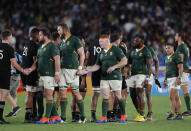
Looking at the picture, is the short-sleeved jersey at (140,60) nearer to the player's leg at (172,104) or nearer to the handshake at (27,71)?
the player's leg at (172,104)

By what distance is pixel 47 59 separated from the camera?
9812 mm

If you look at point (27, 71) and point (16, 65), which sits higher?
point (16, 65)

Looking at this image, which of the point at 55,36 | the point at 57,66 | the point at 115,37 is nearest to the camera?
the point at 57,66

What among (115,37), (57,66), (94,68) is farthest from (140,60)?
(57,66)

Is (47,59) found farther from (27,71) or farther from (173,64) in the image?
(173,64)

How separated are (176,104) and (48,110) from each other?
12.5ft

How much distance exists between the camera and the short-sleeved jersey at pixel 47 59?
9781 mm

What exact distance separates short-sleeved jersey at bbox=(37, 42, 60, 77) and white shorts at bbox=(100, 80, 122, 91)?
1.27 metres

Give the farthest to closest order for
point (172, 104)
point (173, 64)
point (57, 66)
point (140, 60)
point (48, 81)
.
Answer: point (173, 64) → point (172, 104) → point (140, 60) → point (48, 81) → point (57, 66)

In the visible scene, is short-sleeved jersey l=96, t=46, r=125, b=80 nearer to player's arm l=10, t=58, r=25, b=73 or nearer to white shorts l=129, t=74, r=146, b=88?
white shorts l=129, t=74, r=146, b=88

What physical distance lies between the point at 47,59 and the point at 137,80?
2.53 meters

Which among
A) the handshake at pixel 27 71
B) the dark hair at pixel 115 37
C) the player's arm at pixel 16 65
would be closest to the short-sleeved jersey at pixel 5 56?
the player's arm at pixel 16 65

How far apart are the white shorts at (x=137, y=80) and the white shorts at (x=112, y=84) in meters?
0.88

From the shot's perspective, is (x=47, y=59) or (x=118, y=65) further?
(x=118, y=65)
